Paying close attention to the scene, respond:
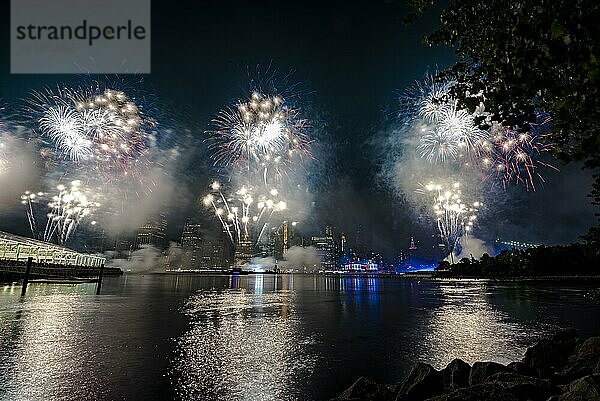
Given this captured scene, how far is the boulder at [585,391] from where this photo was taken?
5176mm

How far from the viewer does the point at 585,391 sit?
5301 mm

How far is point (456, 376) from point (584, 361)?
8.45ft

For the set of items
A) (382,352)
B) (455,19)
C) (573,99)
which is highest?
(455,19)

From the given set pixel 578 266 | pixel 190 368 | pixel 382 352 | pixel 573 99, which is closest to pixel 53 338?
pixel 190 368

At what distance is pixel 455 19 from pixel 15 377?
41.7ft

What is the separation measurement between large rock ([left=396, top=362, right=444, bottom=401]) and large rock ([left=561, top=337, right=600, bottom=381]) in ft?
8.09

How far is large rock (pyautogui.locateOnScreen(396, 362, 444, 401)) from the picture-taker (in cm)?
770

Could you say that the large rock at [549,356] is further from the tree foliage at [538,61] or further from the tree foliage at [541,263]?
the tree foliage at [541,263]

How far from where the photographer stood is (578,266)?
85.4 m

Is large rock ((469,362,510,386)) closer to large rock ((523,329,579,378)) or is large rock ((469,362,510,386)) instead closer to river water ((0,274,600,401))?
large rock ((523,329,579,378))

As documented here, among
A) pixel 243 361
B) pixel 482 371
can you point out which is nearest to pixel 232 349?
pixel 243 361

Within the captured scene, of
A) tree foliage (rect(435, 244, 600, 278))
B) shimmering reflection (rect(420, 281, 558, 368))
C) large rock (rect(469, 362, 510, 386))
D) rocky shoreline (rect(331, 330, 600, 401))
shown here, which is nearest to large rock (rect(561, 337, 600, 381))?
rocky shoreline (rect(331, 330, 600, 401))

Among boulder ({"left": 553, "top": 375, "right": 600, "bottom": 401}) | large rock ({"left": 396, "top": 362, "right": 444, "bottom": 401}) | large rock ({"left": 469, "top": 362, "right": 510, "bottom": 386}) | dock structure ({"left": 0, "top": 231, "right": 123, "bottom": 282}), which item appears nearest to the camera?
boulder ({"left": 553, "top": 375, "right": 600, "bottom": 401})

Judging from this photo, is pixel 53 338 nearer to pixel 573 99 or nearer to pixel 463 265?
pixel 573 99
